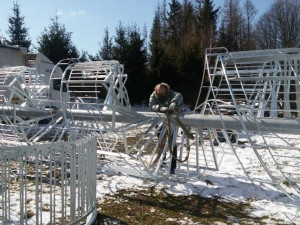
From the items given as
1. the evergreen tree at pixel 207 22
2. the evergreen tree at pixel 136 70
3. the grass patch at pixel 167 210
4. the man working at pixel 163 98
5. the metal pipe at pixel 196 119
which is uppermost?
the evergreen tree at pixel 207 22

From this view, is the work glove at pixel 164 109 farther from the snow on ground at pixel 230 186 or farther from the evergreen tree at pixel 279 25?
the evergreen tree at pixel 279 25

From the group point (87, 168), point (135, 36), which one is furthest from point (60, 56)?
point (87, 168)

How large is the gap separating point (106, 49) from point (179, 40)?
6.11 metres

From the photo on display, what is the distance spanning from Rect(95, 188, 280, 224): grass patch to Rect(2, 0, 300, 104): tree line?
1628 cm

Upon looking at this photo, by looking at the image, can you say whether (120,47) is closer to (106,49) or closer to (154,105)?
(106,49)

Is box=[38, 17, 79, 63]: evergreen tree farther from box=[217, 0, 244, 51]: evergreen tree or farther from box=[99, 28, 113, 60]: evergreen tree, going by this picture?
box=[217, 0, 244, 51]: evergreen tree

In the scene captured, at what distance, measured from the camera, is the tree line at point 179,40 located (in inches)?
872

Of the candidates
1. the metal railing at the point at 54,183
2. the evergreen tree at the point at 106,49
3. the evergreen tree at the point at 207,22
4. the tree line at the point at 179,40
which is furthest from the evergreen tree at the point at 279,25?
the metal railing at the point at 54,183

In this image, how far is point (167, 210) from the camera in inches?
199

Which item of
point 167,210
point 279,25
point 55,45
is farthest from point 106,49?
point 167,210

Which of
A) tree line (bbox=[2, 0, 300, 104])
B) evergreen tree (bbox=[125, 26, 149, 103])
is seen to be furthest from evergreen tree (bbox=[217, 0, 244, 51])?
evergreen tree (bbox=[125, 26, 149, 103])

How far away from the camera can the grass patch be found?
467 centimetres

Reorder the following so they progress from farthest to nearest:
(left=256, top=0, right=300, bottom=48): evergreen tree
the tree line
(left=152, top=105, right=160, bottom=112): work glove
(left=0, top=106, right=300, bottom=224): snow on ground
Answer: (left=256, top=0, right=300, bottom=48): evergreen tree → the tree line → (left=152, top=105, right=160, bottom=112): work glove → (left=0, top=106, right=300, bottom=224): snow on ground

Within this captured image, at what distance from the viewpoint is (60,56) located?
84.4ft
